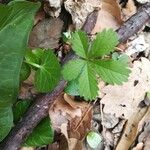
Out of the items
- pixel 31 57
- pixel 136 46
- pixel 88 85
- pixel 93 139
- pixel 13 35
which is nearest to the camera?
pixel 13 35

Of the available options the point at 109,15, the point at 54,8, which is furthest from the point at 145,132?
the point at 54,8

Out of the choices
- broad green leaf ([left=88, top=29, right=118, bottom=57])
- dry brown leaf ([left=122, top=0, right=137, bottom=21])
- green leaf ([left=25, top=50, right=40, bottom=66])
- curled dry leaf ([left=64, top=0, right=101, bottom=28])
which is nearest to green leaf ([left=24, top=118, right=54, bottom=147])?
green leaf ([left=25, top=50, right=40, bottom=66])

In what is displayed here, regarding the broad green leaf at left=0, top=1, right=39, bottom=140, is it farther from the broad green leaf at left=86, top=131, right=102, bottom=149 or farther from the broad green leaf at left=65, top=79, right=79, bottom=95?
the broad green leaf at left=86, top=131, right=102, bottom=149

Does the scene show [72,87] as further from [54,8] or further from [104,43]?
[54,8]

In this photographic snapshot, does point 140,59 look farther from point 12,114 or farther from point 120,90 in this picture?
point 12,114

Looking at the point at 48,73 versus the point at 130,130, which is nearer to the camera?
the point at 48,73

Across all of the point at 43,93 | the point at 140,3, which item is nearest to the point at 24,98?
the point at 43,93
